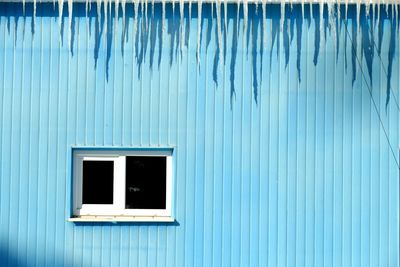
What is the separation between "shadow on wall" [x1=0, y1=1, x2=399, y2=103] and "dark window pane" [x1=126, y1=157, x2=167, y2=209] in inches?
31.0

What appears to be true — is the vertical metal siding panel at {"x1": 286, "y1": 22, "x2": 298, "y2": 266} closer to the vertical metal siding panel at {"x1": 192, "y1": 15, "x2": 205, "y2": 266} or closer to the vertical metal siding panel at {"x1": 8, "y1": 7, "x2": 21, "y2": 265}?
the vertical metal siding panel at {"x1": 192, "y1": 15, "x2": 205, "y2": 266}

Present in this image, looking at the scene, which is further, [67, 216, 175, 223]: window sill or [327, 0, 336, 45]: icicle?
[327, 0, 336, 45]: icicle

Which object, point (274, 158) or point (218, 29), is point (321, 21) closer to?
point (218, 29)

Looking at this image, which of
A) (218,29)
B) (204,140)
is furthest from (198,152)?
(218,29)

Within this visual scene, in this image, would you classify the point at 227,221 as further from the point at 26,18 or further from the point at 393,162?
the point at 26,18

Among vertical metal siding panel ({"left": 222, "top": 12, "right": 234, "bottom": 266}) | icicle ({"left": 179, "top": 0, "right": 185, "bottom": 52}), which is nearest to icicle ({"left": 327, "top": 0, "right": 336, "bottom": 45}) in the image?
vertical metal siding panel ({"left": 222, "top": 12, "right": 234, "bottom": 266})

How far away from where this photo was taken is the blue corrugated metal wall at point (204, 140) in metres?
6.13

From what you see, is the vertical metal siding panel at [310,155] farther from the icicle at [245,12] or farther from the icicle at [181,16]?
the icicle at [181,16]

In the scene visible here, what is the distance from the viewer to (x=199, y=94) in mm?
6164

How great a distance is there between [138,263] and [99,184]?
2.51 feet

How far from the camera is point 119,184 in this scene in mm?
6195

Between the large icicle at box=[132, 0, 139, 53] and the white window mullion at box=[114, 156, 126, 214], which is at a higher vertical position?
the large icicle at box=[132, 0, 139, 53]

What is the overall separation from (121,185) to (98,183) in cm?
20

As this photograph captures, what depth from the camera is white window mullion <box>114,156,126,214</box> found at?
619 centimetres
